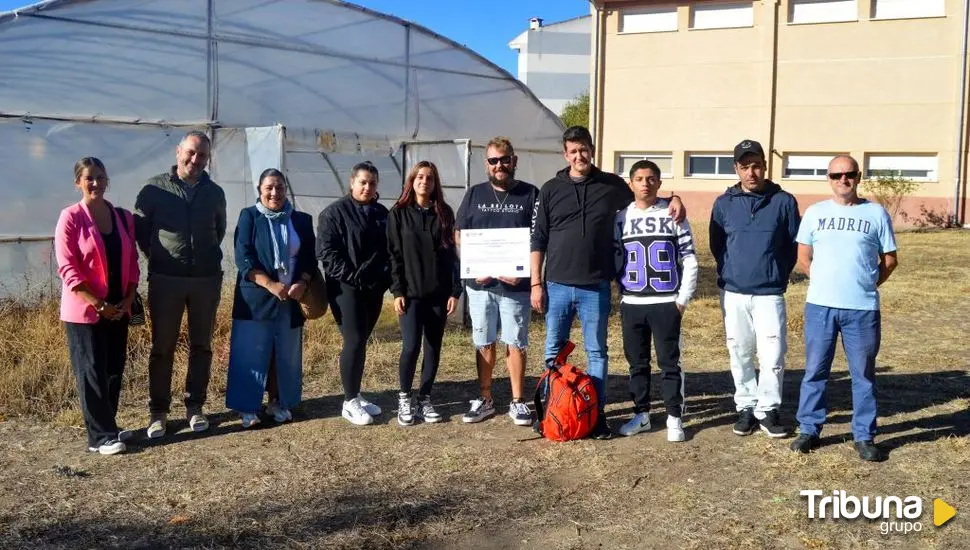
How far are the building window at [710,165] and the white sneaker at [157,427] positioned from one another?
21426 millimetres

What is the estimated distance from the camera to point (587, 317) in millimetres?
5133

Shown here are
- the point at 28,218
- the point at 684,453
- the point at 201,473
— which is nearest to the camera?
the point at 201,473

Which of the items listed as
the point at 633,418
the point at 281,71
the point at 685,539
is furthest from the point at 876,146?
the point at 685,539

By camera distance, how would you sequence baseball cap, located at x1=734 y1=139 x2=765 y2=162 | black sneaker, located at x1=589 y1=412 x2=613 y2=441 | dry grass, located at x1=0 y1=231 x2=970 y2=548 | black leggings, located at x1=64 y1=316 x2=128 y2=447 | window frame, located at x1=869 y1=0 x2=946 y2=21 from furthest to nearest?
1. window frame, located at x1=869 y1=0 x2=946 y2=21
2. black sneaker, located at x1=589 y1=412 x2=613 y2=441
3. baseball cap, located at x1=734 y1=139 x2=765 y2=162
4. black leggings, located at x1=64 y1=316 x2=128 y2=447
5. dry grass, located at x1=0 y1=231 x2=970 y2=548

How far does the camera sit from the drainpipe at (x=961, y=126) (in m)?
21.5

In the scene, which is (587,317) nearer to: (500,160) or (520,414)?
(520,414)

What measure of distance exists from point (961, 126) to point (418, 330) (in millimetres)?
21109

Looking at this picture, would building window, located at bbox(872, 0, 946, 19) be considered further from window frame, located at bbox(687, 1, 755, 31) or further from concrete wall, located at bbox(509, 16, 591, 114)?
concrete wall, located at bbox(509, 16, 591, 114)

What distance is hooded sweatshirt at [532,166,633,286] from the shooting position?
5.07 metres

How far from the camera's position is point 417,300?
5402 millimetres

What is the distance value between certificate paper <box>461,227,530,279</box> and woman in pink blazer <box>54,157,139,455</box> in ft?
6.67

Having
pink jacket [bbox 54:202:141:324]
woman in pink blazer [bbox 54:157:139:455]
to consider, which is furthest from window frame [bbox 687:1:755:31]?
pink jacket [bbox 54:202:141:324]

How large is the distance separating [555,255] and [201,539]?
101 inches

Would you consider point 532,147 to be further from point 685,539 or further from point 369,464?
point 685,539
